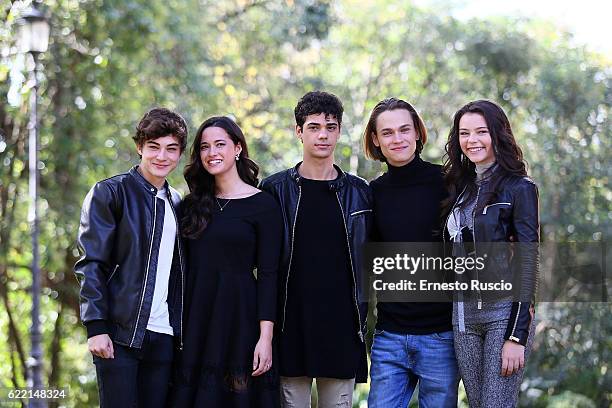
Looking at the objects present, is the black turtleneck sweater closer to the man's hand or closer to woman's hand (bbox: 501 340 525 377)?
woman's hand (bbox: 501 340 525 377)

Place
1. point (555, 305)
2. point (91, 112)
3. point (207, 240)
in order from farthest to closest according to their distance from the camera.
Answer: point (555, 305) < point (91, 112) < point (207, 240)

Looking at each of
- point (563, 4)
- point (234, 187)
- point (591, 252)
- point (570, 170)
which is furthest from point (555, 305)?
point (234, 187)

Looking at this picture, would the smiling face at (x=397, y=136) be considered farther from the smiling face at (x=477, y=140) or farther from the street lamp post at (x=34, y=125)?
the street lamp post at (x=34, y=125)

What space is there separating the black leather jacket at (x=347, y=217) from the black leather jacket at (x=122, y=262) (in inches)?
19.9

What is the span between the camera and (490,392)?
3.52 metres

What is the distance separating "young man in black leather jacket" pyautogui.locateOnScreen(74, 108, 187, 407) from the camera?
3516mm

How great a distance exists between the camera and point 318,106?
3.95 meters

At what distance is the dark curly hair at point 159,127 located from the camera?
3.77 m

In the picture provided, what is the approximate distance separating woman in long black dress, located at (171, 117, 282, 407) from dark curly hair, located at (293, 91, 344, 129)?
524mm

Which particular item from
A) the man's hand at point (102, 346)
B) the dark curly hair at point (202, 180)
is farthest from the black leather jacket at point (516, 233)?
the man's hand at point (102, 346)

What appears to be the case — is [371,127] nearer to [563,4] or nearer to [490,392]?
[490,392]

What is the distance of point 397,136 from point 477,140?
0.43m

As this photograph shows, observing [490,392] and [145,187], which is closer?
[490,392]

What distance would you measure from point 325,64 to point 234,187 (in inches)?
342
